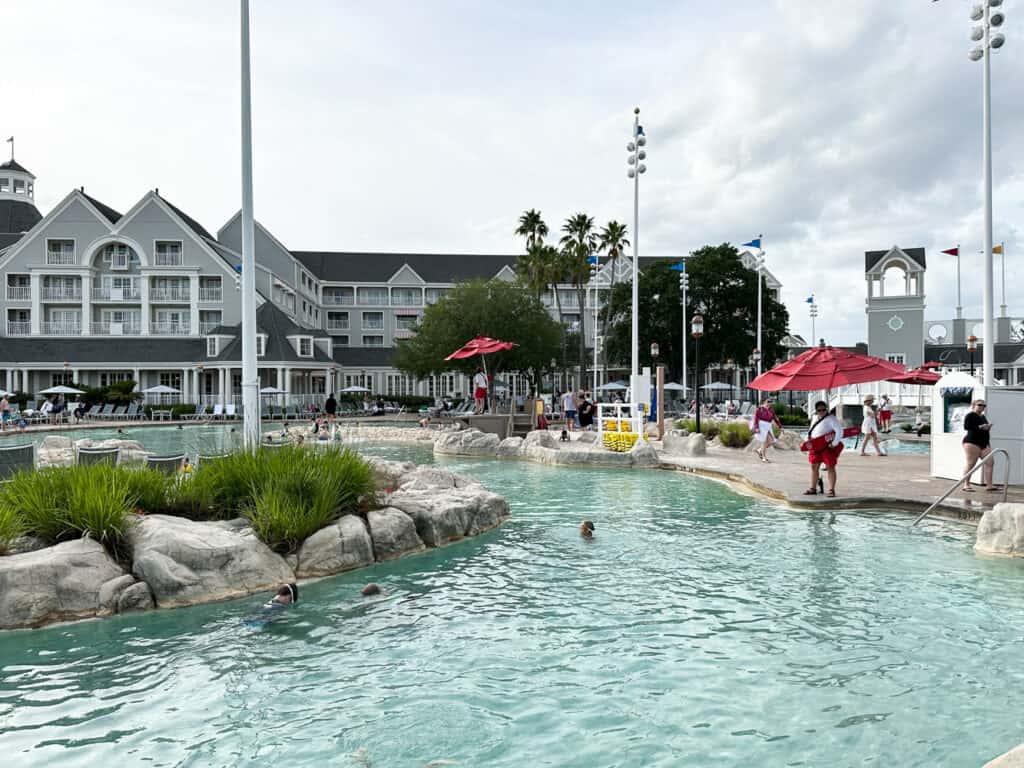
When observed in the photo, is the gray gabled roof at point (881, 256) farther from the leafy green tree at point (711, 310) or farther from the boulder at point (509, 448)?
the boulder at point (509, 448)

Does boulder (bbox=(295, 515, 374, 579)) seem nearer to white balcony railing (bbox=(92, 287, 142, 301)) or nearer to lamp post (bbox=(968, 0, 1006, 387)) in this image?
lamp post (bbox=(968, 0, 1006, 387))

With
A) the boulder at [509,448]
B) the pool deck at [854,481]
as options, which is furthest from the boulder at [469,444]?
the pool deck at [854,481]

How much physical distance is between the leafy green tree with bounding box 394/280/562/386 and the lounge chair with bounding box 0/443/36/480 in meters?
36.8

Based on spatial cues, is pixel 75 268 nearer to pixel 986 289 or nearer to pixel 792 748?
pixel 986 289

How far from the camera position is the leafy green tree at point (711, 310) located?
184ft

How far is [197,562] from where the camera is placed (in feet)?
25.7

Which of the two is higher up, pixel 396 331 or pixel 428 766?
pixel 396 331

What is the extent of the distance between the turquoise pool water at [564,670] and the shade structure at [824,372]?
4.76 m

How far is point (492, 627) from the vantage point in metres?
6.93

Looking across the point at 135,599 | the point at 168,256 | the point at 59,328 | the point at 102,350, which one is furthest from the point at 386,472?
the point at 59,328

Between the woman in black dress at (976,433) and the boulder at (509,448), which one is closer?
the woman in black dress at (976,433)

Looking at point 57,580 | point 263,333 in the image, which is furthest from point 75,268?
point 57,580

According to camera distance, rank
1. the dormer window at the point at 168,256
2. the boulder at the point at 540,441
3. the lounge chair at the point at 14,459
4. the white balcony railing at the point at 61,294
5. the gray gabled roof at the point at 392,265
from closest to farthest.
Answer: the lounge chair at the point at 14,459 < the boulder at the point at 540,441 < the white balcony railing at the point at 61,294 < the dormer window at the point at 168,256 < the gray gabled roof at the point at 392,265

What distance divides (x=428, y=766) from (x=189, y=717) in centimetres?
182
